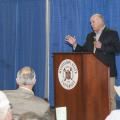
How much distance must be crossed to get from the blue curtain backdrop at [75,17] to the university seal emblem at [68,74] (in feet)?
4.85

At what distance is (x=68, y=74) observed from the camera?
4855 millimetres

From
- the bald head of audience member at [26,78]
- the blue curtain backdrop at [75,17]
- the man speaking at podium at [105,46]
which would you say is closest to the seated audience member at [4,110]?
the bald head of audience member at [26,78]

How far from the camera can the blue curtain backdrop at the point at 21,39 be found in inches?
283

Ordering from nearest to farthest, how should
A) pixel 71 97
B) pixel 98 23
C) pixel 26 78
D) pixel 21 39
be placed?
1. pixel 26 78
2. pixel 71 97
3. pixel 98 23
4. pixel 21 39

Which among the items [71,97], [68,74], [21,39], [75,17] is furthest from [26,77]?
[21,39]

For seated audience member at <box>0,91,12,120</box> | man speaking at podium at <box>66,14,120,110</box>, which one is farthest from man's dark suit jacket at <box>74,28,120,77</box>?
seated audience member at <box>0,91,12,120</box>

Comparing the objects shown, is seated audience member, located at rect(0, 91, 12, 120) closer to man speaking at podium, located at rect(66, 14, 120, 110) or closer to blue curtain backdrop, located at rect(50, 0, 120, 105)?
man speaking at podium, located at rect(66, 14, 120, 110)

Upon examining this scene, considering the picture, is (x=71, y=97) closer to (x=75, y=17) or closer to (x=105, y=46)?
(x=105, y=46)

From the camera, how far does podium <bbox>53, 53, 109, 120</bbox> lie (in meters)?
4.72

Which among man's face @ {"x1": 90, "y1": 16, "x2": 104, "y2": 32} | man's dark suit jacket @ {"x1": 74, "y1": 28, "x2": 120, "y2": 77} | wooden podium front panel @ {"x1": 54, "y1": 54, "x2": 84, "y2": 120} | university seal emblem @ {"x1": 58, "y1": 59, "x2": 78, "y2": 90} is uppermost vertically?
man's face @ {"x1": 90, "y1": 16, "x2": 104, "y2": 32}

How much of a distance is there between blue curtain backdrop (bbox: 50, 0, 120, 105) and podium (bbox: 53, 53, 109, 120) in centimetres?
147

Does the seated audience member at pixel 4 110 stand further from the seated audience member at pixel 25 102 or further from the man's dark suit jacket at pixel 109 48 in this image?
the man's dark suit jacket at pixel 109 48

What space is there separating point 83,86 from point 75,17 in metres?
2.12

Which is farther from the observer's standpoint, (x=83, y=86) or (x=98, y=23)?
(x=98, y=23)
